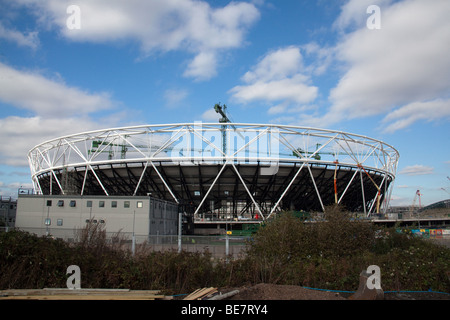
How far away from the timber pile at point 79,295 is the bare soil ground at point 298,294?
202cm

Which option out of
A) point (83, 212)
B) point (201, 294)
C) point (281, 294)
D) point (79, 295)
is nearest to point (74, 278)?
point (79, 295)

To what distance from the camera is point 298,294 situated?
779 cm

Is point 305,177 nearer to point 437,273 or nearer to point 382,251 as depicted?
point 382,251

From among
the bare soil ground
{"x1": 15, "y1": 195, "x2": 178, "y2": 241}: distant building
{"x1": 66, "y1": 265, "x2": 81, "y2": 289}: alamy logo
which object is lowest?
the bare soil ground

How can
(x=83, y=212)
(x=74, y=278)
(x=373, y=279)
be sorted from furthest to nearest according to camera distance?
1. (x=83, y=212)
2. (x=74, y=278)
3. (x=373, y=279)

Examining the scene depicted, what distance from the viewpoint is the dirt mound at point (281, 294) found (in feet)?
25.0

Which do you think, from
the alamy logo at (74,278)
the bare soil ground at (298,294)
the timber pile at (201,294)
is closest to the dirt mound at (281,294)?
the bare soil ground at (298,294)

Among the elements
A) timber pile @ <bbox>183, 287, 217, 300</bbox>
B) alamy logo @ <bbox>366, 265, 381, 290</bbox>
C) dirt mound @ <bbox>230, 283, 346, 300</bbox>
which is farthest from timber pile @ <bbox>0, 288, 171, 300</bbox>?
alamy logo @ <bbox>366, 265, 381, 290</bbox>

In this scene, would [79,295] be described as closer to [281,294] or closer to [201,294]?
[201,294]

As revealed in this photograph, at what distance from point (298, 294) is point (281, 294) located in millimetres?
413

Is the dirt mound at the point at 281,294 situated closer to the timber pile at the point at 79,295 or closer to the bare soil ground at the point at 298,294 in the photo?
the bare soil ground at the point at 298,294

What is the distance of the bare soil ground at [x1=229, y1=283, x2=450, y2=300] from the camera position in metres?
7.63

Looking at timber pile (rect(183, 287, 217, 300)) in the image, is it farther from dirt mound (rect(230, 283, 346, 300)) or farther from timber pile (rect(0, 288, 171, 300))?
dirt mound (rect(230, 283, 346, 300))

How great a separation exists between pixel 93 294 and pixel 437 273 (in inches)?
362
